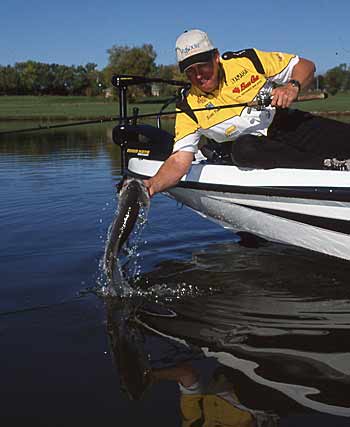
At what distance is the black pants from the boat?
0.09 metres

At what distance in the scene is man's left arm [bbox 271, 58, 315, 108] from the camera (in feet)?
14.4

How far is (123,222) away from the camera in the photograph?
4.54 metres

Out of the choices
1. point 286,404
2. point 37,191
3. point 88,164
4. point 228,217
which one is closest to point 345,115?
point 88,164

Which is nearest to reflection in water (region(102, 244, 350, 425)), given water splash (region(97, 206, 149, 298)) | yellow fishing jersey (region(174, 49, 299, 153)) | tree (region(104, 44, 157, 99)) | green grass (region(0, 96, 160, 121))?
water splash (region(97, 206, 149, 298))

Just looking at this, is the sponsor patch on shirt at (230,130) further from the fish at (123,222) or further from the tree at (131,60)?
the tree at (131,60)

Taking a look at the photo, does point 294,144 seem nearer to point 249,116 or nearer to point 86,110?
point 249,116

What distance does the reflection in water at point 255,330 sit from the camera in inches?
117

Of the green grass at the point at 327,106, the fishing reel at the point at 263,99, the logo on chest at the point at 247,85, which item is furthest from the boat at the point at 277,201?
the green grass at the point at 327,106

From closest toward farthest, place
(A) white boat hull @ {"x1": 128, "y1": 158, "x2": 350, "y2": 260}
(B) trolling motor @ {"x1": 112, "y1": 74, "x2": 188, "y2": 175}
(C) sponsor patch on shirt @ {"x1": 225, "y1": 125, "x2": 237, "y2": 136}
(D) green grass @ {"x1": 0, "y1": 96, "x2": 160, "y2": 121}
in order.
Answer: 1. (A) white boat hull @ {"x1": 128, "y1": 158, "x2": 350, "y2": 260}
2. (C) sponsor patch on shirt @ {"x1": 225, "y1": 125, "x2": 237, "y2": 136}
3. (B) trolling motor @ {"x1": 112, "y1": 74, "x2": 188, "y2": 175}
4. (D) green grass @ {"x1": 0, "y1": 96, "x2": 160, "y2": 121}

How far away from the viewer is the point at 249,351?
11.3 feet

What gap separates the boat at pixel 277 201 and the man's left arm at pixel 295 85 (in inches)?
19.4

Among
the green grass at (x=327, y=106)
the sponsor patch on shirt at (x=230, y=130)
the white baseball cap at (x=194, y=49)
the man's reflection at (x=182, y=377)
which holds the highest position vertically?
the white baseball cap at (x=194, y=49)

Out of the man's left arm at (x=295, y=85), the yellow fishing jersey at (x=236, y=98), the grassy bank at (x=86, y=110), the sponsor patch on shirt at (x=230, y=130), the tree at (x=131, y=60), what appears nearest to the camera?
the man's left arm at (x=295, y=85)

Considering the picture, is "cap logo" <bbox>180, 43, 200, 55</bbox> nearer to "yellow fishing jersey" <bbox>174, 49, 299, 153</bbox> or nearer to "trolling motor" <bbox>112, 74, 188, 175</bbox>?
"yellow fishing jersey" <bbox>174, 49, 299, 153</bbox>
